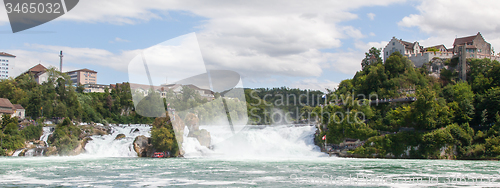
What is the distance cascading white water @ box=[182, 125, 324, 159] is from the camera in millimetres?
44219

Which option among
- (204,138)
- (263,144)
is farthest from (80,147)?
(263,144)

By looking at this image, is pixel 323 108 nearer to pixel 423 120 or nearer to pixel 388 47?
pixel 423 120

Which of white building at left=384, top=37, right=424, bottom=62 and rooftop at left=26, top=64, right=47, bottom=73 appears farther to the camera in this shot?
rooftop at left=26, top=64, right=47, bottom=73

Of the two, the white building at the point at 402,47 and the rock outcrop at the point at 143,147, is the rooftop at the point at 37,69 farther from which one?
the white building at the point at 402,47

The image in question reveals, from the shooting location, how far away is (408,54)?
5806 cm

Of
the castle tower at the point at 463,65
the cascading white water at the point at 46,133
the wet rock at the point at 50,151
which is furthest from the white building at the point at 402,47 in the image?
the cascading white water at the point at 46,133

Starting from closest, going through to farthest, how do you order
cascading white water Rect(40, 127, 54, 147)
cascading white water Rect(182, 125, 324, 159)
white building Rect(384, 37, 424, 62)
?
cascading white water Rect(182, 125, 324, 159) < cascading white water Rect(40, 127, 54, 147) < white building Rect(384, 37, 424, 62)

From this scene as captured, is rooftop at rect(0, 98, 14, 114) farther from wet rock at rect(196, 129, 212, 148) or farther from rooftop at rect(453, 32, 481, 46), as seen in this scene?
rooftop at rect(453, 32, 481, 46)

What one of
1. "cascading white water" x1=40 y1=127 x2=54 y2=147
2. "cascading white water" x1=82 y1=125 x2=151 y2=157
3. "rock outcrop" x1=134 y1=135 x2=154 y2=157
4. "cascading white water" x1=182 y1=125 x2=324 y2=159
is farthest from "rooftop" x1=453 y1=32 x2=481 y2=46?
"cascading white water" x1=40 y1=127 x2=54 y2=147

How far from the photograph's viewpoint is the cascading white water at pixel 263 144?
44219 mm

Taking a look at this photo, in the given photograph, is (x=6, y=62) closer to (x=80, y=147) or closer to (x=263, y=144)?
(x=80, y=147)

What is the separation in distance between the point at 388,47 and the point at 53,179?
54.9 metres

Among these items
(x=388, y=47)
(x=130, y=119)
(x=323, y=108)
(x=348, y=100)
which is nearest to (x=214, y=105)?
(x=130, y=119)

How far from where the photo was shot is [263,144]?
4838 cm
